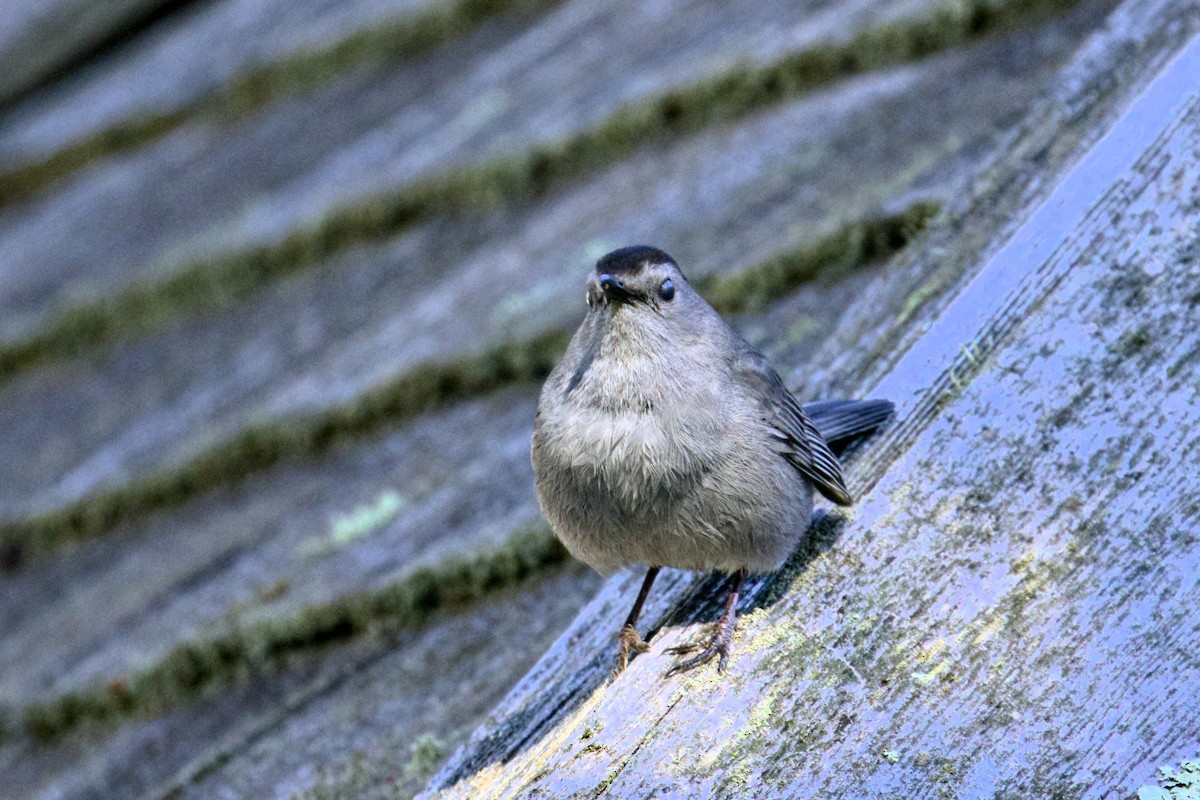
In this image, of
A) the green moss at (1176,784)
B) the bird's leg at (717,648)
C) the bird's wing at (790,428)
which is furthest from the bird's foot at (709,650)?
the green moss at (1176,784)

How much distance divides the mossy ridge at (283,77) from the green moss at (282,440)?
1.42 m

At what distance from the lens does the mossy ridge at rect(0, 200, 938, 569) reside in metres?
2.31

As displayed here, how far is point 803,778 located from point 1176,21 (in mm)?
1324

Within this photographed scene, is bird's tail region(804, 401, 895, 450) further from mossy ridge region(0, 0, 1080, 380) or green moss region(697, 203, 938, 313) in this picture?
mossy ridge region(0, 0, 1080, 380)

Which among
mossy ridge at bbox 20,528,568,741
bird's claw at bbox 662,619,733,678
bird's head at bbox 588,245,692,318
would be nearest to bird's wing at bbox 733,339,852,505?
bird's head at bbox 588,245,692,318

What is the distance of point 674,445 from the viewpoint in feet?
6.21

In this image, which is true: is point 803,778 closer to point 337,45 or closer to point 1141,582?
point 1141,582

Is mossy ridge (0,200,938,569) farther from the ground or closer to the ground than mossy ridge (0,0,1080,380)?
closer to the ground

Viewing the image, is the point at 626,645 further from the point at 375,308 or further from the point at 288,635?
the point at 375,308

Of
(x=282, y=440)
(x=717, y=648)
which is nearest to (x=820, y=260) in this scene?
(x=717, y=648)

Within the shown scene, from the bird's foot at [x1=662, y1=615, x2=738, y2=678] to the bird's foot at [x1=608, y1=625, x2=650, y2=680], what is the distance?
78mm

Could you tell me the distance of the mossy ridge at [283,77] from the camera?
371 centimetres

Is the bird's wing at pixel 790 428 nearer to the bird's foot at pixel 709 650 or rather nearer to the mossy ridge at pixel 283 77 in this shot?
the bird's foot at pixel 709 650

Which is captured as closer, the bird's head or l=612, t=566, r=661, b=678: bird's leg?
l=612, t=566, r=661, b=678: bird's leg
